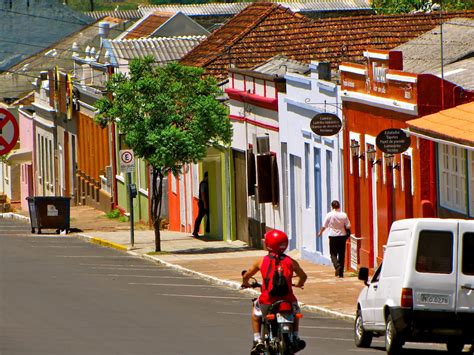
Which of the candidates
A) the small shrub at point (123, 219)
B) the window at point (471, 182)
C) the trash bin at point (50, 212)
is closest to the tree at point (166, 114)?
the trash bin at point (50, 212)

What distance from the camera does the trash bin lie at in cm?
4731

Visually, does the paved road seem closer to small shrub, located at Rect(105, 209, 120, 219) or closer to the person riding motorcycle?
the person riding motorcycle

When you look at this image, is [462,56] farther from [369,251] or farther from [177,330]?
[177,330]

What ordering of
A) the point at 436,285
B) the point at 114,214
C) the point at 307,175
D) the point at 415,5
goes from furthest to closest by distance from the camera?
1. the point at 415,5
2. the point at 114,214
3. the point at 307,175
4. the point at 436,285

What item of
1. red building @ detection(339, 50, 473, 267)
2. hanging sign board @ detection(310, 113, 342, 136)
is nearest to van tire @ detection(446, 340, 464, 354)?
red building @ detection(339, 50, 473, 267)

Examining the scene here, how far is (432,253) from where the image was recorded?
55.9 feet

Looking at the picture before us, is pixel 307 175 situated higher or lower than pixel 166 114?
lower

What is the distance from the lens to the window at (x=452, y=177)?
23906 mm

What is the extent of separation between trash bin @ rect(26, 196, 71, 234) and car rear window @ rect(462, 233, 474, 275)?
3109 cm

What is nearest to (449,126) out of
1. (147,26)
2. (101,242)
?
(101,242)

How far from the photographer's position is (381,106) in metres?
27.8

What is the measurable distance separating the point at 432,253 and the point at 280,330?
9.98ft

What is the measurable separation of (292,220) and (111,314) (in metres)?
13.1

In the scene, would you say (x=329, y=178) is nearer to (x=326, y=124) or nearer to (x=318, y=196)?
(x=318, y=196)
